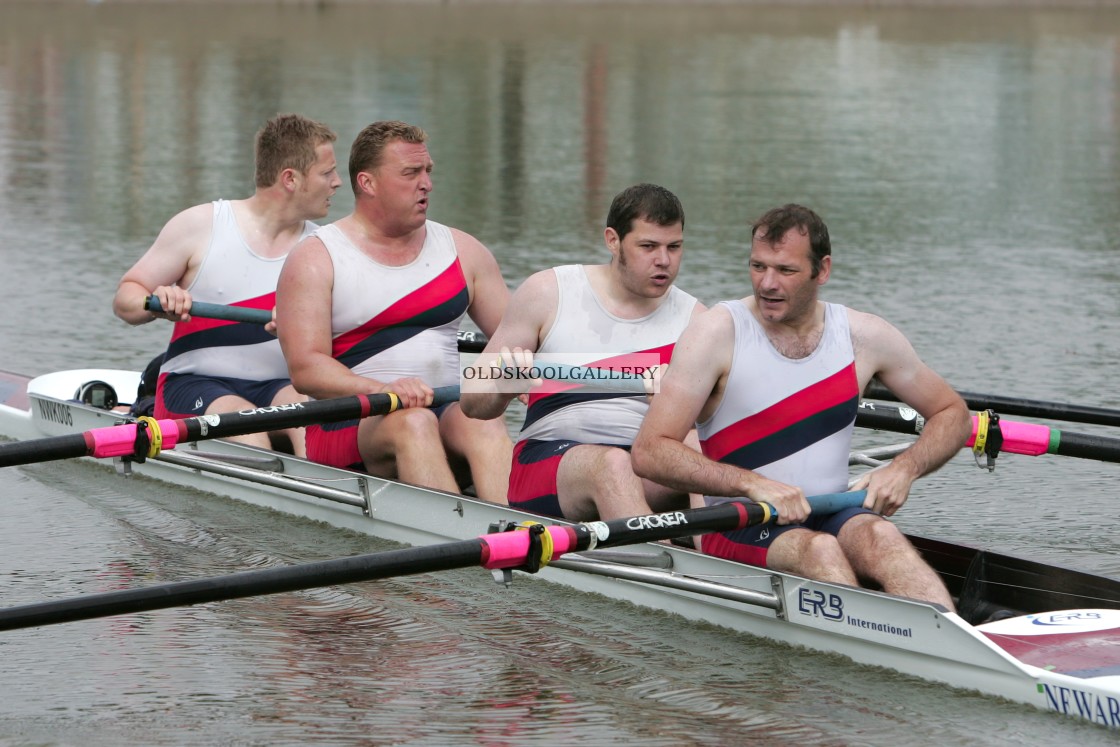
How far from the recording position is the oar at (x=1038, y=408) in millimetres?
7141

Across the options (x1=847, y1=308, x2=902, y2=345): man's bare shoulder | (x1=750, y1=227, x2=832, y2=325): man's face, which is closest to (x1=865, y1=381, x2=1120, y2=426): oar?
(x1=847, y1=308, x2=902, y2=345): man's bare shoulder

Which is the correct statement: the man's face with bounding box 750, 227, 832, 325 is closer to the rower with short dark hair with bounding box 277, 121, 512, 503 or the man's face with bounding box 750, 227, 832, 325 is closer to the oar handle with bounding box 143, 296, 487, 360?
the rower with short dark hair with bounding box 277, 121, 512, 503

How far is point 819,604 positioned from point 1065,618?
76cm

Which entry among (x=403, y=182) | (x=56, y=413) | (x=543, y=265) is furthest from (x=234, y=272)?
(x=543, y=265)

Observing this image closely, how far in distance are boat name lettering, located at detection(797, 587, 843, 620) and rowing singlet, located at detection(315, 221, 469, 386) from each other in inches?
88.3

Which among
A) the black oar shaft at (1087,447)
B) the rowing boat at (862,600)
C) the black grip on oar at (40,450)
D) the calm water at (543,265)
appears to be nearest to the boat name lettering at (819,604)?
the rowing boat at (862,600)

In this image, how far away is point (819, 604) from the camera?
17.8ft

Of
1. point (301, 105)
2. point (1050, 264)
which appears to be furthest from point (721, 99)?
point (1050, 264)

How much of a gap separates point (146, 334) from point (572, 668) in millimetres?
5855

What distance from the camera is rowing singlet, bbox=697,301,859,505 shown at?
5.60 metres

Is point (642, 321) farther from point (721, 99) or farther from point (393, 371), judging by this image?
point (721, 99)

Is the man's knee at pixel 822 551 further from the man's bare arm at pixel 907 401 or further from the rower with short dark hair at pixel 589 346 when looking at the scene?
the rower with short dark hair at pixel 589 346

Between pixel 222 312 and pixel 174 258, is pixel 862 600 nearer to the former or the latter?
pixel 222 312

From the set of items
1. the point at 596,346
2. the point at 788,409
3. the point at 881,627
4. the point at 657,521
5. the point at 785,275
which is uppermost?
the point at 785,275
